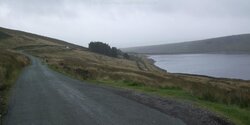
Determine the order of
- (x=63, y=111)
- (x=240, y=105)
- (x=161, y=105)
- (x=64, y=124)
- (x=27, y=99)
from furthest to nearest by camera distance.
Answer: (x=27, y=99) < (x=240, y=105) < (x=161, y=105) < (x=63, y=111) < (x=64, y=124)

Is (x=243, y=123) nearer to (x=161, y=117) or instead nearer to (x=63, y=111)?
(x=161, y=117)

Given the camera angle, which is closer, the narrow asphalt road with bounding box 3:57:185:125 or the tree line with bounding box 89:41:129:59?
the narrow asphalt road with bounding box 3:57:185:125

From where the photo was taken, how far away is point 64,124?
1374 cm

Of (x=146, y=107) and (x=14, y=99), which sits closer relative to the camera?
(x=146, y=107)

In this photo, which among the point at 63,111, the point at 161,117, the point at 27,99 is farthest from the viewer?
the point at 27,99

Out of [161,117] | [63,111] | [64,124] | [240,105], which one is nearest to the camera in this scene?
[64,124]

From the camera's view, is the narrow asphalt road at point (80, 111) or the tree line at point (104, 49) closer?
the narrow asphalt road at point (80, 111)

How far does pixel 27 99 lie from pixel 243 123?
12475mm

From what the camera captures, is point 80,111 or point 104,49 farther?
point 104,49

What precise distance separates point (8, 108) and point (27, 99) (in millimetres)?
3053

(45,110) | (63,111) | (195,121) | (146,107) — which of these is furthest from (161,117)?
(45,110)

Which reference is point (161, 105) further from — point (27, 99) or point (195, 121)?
point (27, 99)

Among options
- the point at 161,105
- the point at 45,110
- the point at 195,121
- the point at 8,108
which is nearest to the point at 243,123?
the point at 195,121

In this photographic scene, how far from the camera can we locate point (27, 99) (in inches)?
838
